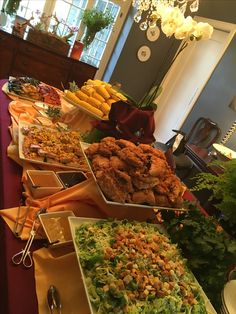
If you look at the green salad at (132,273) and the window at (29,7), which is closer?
the green salad at (132,273)

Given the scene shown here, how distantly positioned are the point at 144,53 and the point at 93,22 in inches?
42.1

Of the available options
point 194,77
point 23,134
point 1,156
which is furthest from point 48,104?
point 194,77

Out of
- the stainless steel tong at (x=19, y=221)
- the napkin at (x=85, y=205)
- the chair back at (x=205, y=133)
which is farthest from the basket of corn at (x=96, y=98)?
the chair back at (x=205, y=133)

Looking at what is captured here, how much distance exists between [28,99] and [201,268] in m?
1.50

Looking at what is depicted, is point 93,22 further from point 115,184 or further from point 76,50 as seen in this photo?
point 115,184

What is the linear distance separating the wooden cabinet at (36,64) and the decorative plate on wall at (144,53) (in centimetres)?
115

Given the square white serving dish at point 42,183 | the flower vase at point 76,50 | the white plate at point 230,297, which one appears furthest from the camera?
the flower vase at point 76,50

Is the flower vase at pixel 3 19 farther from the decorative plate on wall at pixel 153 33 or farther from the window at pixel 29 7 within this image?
the decorative plate on wall at pixel 153 33

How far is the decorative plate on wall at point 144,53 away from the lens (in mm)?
4384

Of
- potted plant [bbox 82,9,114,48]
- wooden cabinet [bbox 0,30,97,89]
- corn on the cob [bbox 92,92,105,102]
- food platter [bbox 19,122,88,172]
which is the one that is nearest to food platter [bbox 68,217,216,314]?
food platter [bbox 19,122,88,172]

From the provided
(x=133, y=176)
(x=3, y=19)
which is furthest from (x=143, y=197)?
(x=3, y=19)

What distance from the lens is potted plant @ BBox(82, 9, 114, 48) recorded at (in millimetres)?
3672

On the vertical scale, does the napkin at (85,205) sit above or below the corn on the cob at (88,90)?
below

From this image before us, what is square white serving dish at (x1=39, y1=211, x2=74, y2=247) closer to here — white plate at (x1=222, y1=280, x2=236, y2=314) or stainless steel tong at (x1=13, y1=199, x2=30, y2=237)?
stainless steel tong at (x1=13, y1=199, x2=30, y2=237)
